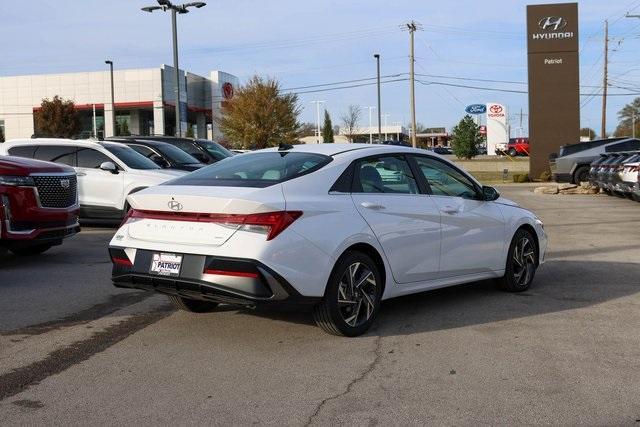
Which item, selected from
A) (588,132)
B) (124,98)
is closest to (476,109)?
(124,98)

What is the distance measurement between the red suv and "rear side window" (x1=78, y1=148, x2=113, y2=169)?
12.0 feet

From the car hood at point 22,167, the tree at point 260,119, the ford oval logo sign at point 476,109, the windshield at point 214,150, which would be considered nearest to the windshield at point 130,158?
the car hood at point 22,167

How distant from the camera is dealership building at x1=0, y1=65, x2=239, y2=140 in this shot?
59.6 m

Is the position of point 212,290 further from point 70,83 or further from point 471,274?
point 70,83

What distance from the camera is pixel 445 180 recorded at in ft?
23.0

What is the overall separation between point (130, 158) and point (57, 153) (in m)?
1.43

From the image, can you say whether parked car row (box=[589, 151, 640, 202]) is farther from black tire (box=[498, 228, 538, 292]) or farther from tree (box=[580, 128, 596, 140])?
tree (box=[580, 128, 596, 140])

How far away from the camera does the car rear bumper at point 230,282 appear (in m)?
5.07

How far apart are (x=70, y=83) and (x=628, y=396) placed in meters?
63.6

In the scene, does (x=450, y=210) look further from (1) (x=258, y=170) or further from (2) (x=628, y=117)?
(2) (x=628, y=117)

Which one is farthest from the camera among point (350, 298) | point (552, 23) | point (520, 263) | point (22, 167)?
point (552, 23)

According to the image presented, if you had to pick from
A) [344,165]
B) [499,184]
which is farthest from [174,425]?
[499,184]

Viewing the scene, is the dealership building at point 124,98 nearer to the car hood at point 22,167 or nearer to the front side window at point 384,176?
the car hood at point 22,167

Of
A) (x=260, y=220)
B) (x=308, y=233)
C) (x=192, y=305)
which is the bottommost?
(x=192, y=305)
